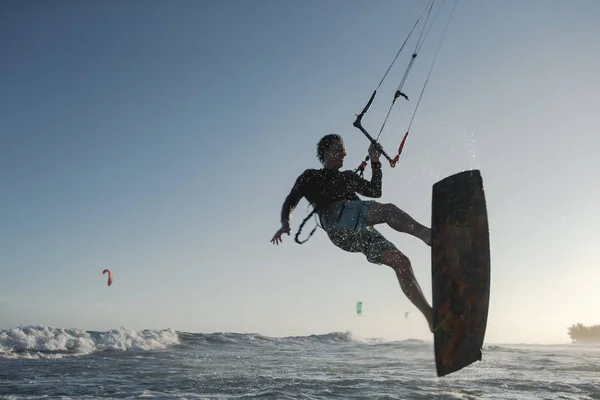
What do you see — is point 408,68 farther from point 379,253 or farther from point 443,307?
point 443,307

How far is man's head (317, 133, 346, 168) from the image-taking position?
5637 millimetres

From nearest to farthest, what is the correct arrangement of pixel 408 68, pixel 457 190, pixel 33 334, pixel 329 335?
pixel 457 190, pixel 408 68, pixel 33 334, pixel 329 335

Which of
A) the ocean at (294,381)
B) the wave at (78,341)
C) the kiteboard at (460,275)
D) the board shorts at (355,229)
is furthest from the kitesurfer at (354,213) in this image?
the wave at (78,341)

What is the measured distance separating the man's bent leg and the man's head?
147 cm

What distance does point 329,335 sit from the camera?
28.5m

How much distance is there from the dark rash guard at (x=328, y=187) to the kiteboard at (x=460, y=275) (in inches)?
38.2

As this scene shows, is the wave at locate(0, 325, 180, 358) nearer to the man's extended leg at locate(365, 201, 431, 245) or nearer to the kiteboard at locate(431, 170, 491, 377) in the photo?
the man's extended leg at locate(365, 201, 431, 245)

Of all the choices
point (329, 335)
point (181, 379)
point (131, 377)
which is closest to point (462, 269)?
point (181, 379)

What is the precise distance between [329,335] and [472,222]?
1004 inches

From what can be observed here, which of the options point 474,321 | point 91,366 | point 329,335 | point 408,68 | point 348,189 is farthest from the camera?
point 329,335

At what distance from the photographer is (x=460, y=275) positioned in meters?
4.53

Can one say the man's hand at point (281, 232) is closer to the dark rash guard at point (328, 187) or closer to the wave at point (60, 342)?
the dark rash guard at point (328, 187)

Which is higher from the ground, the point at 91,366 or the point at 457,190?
the point at 457,190

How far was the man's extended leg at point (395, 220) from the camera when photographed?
189 inches
